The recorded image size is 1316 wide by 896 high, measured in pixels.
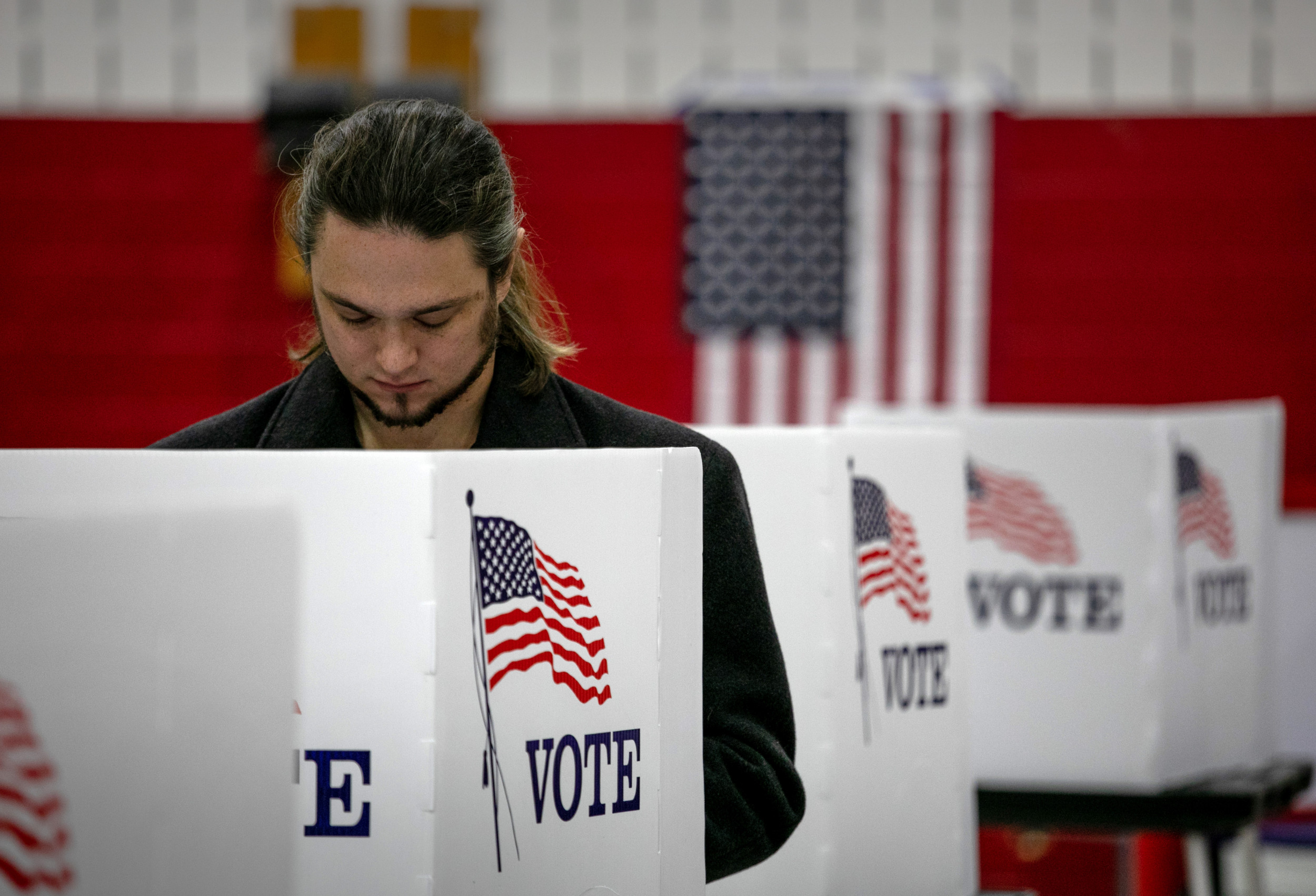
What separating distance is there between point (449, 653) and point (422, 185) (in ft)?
1.60

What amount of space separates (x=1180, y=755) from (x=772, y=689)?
1212 mm

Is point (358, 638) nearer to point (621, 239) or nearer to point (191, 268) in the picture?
point (621, 239)

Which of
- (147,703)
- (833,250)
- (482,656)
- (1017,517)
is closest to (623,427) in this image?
(482,656)

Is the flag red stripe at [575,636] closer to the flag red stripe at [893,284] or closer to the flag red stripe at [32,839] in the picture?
the flag red stripe at [32,839]

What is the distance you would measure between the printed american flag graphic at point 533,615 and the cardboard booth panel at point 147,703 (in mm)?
126

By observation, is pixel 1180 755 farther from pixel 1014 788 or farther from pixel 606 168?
pixel 606 168

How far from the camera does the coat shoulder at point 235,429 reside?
1405 millimetres

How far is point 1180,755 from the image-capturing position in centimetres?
229

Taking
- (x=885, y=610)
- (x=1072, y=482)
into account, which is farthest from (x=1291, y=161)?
(x=885, y=610)

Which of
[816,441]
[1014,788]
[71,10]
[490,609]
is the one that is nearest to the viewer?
[490,609]

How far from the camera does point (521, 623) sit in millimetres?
981

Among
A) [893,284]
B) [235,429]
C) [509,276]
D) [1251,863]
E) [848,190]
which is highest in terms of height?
[848,190]

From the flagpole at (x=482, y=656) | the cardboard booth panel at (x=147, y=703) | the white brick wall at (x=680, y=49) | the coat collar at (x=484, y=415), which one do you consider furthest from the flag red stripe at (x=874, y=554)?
the white brick wall at (x=680, y=49)

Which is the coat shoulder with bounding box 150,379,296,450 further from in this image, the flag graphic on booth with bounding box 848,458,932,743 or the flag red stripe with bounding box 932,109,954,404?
the flag red stripe with bounding box 932,109,954,404
